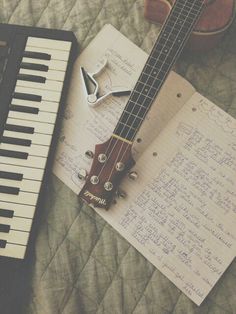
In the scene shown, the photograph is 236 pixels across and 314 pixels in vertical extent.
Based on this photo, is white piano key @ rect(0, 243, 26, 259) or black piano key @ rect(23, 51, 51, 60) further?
black piano key @ rect(23, 51, 51, 60)

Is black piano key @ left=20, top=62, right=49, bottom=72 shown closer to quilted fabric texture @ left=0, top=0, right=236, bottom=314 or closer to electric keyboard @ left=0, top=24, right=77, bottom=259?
electric keyboard @ left=0, top=24, right=77, bottom=259

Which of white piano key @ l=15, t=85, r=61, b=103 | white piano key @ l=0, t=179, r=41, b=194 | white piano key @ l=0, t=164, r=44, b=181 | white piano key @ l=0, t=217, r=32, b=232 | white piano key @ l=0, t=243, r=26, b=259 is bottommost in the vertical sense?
white piano key @ l=0, t=243, r=26, b=259

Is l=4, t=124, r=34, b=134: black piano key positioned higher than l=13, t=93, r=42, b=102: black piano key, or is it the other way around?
l=13, t=93, r=42, b=102: black piano key

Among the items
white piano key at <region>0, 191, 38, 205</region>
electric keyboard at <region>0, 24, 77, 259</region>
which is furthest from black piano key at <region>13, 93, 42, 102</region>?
white piano key at <region>0, 191, 38, 205</region>

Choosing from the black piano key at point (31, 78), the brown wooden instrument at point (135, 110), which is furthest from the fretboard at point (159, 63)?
the black piano key at point (31, 78)

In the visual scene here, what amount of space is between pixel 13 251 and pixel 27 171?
0.16m

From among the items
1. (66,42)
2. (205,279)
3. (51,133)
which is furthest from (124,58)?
(205,279)

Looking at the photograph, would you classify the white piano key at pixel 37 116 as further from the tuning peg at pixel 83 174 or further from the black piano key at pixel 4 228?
the black piano key at pixel 4 228

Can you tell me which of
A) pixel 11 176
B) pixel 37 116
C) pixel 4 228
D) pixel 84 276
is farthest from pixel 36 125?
pixel 84 276

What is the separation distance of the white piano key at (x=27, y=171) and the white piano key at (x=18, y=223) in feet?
0.29

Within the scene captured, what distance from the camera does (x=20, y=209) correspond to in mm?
799

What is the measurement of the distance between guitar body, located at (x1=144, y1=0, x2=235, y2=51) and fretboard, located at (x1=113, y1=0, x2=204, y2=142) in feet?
0.07

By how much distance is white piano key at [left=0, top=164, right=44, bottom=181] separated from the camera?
82 cm

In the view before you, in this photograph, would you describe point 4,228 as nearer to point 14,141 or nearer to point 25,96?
point 14,141
